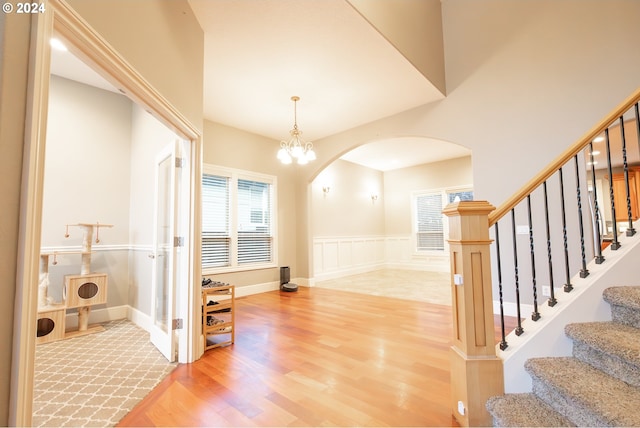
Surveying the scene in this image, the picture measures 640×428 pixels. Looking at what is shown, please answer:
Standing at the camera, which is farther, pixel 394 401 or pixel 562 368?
pixel 394 401

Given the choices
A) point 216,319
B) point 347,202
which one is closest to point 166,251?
point 216,319

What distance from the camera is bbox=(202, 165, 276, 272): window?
15.5ft

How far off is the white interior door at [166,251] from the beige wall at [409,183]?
7.05m

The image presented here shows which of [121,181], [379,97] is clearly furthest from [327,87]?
[121,181]

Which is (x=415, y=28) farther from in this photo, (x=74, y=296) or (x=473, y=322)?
(x=74, y=296)

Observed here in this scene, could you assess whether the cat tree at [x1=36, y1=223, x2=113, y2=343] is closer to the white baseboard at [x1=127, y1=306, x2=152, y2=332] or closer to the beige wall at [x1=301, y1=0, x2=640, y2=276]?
the white baseboard at [x1=127, y1=306, x2=152, y2=332]

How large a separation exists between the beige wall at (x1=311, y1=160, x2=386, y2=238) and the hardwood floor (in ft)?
10.8

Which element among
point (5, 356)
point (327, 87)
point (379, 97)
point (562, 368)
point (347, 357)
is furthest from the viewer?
point (379, 97)

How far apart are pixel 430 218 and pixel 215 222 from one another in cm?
603

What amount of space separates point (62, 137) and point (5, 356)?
12.2 feet

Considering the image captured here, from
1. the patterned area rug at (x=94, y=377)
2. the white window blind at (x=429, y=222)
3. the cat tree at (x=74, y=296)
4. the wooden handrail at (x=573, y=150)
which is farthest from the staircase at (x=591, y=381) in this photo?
the white window blind at (x=429, y=222)

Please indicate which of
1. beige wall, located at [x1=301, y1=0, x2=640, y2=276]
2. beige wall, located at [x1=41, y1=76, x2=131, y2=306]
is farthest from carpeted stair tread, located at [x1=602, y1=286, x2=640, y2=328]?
beige wall, located at [x1=41, y1=76, x2=131, y2=306]

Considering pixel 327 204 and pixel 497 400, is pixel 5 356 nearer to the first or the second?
pixel 497 400

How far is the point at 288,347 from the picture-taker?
109 inches
